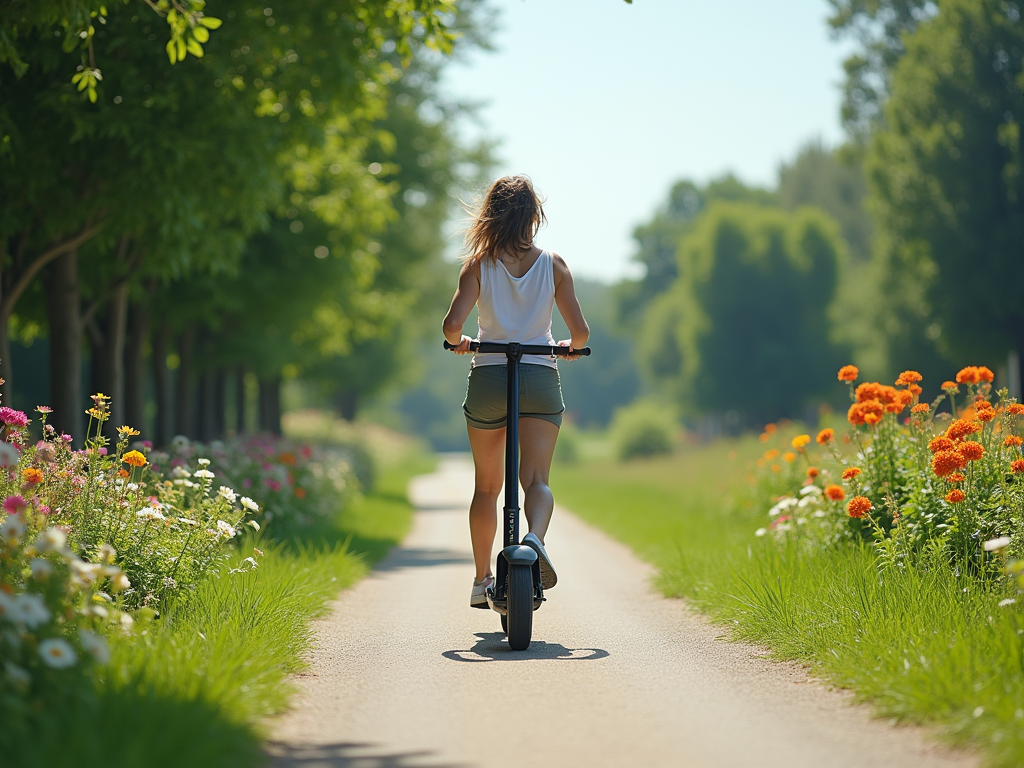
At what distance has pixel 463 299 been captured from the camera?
5.79 m

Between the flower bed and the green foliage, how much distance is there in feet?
124

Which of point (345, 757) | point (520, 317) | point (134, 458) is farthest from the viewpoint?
point (134, 458)

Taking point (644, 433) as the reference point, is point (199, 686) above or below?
below

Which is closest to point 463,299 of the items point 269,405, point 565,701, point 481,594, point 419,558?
point 481,594

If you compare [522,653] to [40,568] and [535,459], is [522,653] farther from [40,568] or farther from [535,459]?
[40,568]

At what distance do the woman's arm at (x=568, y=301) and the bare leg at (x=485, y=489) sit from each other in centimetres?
66

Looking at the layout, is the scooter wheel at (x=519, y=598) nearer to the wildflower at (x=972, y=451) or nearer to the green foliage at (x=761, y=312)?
the wildflower at (x=972, y=451)

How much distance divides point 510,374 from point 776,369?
41176 mm

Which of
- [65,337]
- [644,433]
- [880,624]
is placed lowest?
[880,624]

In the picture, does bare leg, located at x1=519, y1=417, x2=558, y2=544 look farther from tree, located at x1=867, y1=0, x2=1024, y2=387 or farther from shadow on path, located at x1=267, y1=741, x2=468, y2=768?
tree, located at x1=867, y1=0, x2=1024, y2=387

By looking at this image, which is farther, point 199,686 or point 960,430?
point 960,430

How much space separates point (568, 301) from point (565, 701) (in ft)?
7.53

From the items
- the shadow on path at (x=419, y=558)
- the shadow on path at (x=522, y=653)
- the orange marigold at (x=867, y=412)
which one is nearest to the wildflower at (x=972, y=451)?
the orange marigold at (x=867, y=412)

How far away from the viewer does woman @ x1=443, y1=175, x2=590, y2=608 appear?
5762mm
